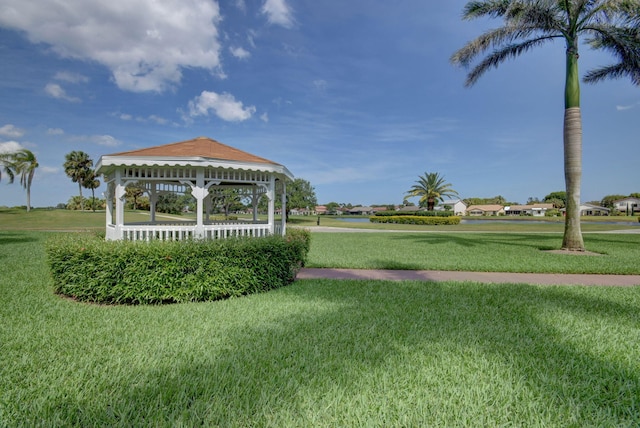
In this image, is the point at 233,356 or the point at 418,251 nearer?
the point at 233,356

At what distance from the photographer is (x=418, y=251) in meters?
13.1

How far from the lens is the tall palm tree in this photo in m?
12.6

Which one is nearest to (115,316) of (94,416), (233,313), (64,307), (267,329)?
(64,307)

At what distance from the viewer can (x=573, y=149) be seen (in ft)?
42.3

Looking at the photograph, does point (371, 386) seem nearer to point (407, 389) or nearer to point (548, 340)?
point (407, 389)

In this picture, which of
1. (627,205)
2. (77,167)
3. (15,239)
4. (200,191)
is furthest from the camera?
(627,205)

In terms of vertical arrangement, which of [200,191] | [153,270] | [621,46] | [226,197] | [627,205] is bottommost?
[153,270]

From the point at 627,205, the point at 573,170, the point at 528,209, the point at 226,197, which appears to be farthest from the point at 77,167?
the point at 627,205

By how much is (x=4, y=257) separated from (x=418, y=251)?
570 inches

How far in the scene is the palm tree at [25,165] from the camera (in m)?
39.9

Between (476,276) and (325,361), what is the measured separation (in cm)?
650

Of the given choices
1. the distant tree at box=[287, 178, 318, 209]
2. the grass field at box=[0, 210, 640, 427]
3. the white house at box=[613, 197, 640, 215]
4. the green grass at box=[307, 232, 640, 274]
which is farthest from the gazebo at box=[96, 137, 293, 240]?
the white house at box=[613, 197, 640, 215]

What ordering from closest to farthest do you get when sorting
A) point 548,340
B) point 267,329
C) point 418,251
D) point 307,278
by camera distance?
point 548,340, point 267,329, point 307,278, point 418,251

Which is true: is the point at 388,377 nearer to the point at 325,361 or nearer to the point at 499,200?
the point at 325,361
